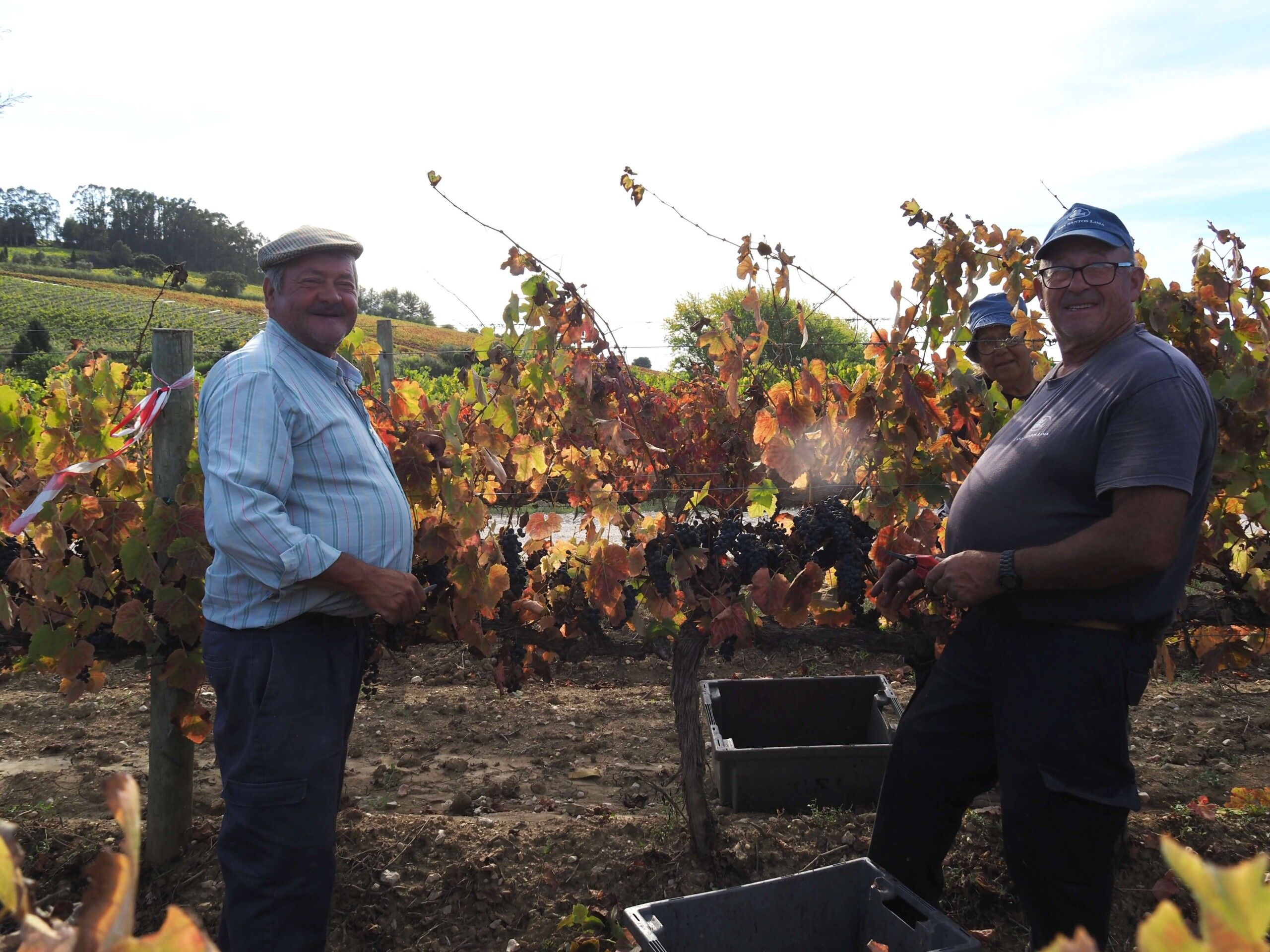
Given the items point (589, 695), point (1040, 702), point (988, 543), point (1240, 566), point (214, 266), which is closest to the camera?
point (1040, 702)

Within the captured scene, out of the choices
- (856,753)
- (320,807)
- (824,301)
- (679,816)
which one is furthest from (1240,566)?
(320,807)

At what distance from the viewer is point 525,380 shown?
325cm

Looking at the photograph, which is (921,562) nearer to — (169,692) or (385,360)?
(169,692)

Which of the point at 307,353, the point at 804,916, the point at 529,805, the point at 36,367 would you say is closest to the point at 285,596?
the point at 307,353

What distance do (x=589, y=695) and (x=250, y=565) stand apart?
3.33 meters

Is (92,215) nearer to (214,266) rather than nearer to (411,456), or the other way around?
(214,266)

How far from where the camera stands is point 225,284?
204 ft

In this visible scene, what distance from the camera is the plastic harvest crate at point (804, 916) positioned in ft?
7.09

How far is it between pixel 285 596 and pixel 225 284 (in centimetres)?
6649

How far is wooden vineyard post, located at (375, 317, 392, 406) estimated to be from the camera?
3604 mm

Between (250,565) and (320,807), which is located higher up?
(250,565)

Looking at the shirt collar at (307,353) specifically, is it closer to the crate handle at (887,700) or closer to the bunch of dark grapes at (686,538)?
the bunch of dark grapes at (686,538)

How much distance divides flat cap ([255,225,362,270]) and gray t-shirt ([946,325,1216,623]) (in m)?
1.54

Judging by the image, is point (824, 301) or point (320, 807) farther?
point (824, 301)
